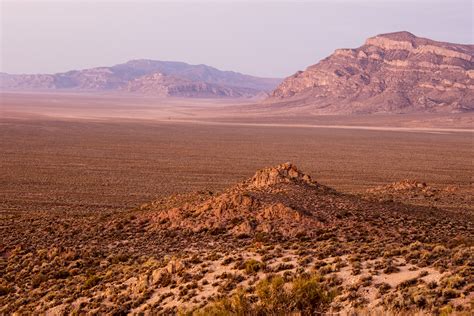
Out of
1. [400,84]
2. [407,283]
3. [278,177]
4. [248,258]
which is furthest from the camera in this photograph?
[400,84]

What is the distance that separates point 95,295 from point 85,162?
4377 centimetres

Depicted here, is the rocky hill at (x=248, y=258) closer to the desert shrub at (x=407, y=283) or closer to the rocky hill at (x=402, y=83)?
the desert shrub at (x=407, y=283)

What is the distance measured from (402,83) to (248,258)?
166m

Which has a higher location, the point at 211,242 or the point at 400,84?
the point at 400,84

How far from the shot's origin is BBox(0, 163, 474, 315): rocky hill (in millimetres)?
11938

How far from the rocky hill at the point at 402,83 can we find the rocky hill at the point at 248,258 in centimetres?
13725

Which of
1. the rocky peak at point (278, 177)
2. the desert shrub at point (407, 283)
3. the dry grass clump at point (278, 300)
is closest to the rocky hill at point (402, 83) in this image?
the rocky peak at point (278, 177)

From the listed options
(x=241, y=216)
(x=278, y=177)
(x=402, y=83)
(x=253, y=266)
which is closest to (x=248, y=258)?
(x=253, y=266)

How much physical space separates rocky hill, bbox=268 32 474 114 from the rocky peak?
130m

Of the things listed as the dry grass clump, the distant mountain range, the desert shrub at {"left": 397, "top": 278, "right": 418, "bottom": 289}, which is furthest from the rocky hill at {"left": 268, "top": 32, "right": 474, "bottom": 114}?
the dry grass clump

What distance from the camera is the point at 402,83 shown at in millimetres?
173625

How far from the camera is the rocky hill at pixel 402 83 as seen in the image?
6309 inches

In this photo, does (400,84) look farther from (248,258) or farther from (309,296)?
(309,296)

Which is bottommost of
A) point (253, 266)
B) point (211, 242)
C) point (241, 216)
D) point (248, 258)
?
point (211, 242)
